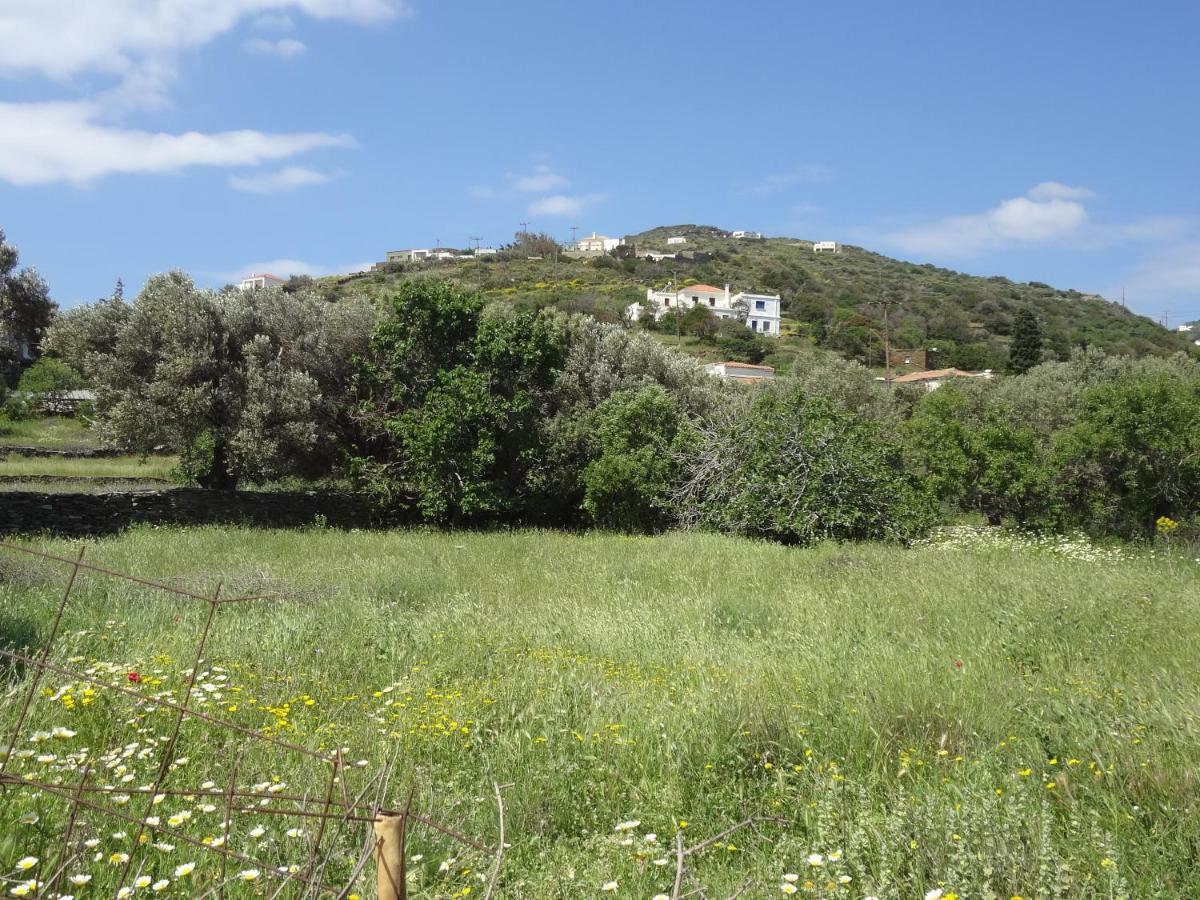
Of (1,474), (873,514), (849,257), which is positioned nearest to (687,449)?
(873,514)

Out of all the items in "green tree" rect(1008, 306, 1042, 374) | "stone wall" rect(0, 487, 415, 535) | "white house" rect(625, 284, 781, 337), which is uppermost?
"white house" rect(625, 284, 781, 337)

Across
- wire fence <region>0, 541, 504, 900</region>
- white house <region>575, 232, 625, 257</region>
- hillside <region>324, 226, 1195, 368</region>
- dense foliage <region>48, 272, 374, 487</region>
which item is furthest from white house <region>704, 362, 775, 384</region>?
white house <region>575, 232, 625, 257</region>

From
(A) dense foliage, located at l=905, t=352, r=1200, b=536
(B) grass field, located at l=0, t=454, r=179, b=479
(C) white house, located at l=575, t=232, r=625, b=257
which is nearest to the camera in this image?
(A) dense foliage, located at l=905, t=352, r=1200, b=536

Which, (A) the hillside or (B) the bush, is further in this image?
(A) the hillside

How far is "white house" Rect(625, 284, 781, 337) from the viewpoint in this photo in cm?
7919

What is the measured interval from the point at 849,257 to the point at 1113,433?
119 m

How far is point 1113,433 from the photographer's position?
2219 centimetres

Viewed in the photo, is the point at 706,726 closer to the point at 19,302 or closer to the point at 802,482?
the point at 802,482

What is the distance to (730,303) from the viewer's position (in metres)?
83.6

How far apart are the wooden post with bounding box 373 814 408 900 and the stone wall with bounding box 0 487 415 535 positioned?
1614cm

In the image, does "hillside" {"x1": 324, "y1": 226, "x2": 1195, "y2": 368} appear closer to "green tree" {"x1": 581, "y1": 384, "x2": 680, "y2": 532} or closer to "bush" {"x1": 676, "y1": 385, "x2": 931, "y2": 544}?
"green tree" {"x1": 581, "y1": 384, "x2": 680, "y2": 532}

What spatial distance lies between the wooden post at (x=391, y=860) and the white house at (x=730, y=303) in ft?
243

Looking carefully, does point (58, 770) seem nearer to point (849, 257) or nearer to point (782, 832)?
point (782, 832)

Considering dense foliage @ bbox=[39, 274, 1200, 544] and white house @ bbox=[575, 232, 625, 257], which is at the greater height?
white house @ bbox=[575, 232, 625, 257]
